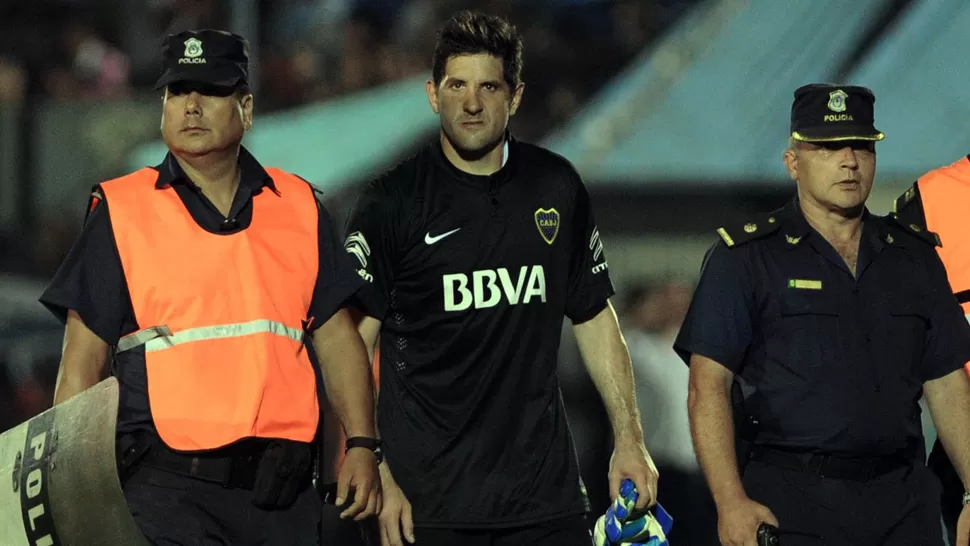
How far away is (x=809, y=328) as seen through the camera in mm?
5008

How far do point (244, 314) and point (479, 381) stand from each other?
0.80 m

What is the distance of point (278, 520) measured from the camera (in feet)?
15.1

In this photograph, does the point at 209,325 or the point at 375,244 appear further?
the point at 375,244

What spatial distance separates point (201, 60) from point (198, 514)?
4.09 ft

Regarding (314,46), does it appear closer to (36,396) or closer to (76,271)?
(36,396)

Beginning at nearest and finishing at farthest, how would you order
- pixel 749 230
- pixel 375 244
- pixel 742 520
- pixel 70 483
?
pixel 70 483 < pixel 742 520 < pixel 375 244 < pixel 749 230

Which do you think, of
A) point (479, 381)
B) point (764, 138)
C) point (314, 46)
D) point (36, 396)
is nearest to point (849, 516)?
point (479, 381)

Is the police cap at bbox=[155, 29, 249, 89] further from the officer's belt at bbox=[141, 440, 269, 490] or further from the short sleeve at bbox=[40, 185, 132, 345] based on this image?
the officer's belt at bbox=[141, 440, 269, 490]

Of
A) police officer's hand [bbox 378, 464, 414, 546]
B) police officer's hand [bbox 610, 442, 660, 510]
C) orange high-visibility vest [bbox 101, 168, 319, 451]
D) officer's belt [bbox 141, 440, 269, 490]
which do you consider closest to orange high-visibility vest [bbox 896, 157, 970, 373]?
police officer's hand [bbox 610, 442, 660, 510]

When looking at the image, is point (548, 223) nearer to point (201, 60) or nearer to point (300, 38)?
point (201, 60)

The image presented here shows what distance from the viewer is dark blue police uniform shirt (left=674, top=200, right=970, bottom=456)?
195 inches

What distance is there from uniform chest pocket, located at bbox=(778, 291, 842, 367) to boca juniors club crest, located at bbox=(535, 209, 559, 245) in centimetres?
72

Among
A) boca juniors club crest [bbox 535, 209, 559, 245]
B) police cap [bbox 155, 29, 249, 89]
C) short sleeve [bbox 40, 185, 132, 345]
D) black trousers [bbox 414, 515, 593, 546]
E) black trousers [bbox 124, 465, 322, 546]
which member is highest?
police cap [bbox 155, 29, 249, 89]

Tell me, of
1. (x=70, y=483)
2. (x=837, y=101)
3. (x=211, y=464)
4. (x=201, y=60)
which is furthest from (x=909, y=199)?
(x=70, y=483)
